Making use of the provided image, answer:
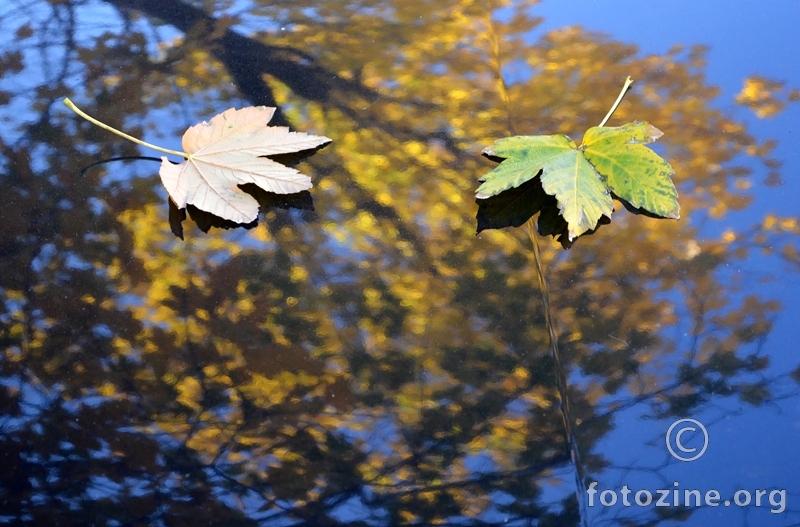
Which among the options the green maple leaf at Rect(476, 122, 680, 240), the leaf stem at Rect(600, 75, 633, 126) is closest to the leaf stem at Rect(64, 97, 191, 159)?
the green maple leaf at Rect(476, 122, 680, 240)

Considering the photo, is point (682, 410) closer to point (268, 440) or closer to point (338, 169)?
point (268, 440)

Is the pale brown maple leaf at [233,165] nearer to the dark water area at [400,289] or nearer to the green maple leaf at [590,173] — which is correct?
the dark water area at [400,289]

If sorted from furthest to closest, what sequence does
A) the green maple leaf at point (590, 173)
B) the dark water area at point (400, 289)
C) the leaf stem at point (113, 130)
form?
the leaf stem at point (113, 130) → the green maple leaf at point (590, 173) → the dark water area at point (400, 289)

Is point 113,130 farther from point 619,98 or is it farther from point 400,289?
point 619,98

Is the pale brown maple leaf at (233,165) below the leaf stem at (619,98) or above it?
below

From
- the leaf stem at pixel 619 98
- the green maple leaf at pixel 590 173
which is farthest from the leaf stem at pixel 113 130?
the leaf stem at pixel 619 98

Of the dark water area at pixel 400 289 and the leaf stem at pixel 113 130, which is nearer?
the dark water area at pixel 400 289
